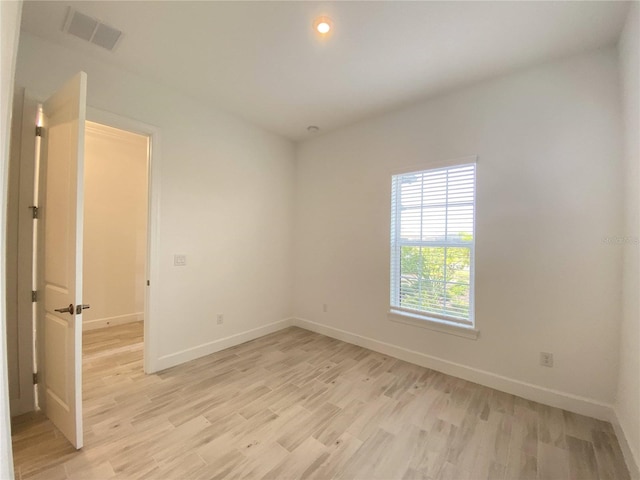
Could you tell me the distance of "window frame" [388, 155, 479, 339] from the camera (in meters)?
2.67

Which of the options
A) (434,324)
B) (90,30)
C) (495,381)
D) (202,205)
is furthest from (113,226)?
(495,381)

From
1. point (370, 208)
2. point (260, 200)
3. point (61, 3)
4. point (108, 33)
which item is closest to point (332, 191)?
point (370, 208)

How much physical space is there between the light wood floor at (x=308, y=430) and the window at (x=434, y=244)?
71cm

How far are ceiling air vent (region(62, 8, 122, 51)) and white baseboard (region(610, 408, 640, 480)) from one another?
4508 mm

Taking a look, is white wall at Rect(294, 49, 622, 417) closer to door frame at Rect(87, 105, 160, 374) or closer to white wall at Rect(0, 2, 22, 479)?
door frame at Rect(87, 105, 160, 374)

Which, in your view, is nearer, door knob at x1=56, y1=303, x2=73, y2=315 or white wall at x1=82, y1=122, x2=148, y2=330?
door knob at x1=56, y1=303, x2=73, y2=315

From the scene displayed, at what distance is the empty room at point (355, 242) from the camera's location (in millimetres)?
1743

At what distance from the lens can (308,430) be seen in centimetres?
195

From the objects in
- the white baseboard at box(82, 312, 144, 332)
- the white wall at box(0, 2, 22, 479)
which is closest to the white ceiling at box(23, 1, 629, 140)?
the white wall at box(0, 2, 22, 479)

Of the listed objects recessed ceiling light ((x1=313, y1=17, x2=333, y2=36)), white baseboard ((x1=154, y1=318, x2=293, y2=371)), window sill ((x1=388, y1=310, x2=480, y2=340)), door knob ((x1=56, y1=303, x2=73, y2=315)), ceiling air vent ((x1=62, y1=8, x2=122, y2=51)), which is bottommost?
white baseboard ((x1=154, y1=318, x2=293, y2=371))

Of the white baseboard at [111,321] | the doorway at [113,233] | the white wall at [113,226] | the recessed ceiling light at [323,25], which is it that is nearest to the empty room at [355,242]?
the recessed ceiling light at [323,25]

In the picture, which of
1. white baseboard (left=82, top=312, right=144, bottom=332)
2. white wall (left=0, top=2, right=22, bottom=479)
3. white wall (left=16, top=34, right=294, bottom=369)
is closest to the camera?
white wall (left=0, top=2, right=22, bottom=479)

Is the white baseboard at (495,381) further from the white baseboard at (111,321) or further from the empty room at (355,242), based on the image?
the white baseboard at (111,321)

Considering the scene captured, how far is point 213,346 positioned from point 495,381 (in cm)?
304
